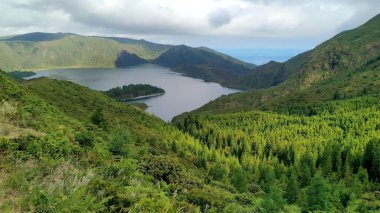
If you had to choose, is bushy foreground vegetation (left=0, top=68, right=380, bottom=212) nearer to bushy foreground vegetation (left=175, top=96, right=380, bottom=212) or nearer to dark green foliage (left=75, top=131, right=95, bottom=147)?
dark green foliage (left=75, top=131, right=95, bottom=147)

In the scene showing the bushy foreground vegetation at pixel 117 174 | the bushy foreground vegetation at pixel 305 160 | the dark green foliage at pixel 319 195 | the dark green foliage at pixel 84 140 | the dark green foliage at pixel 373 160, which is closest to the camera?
the bushy foreground vegetation at pixel 117 174

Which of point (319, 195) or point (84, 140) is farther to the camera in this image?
point (319, 195)

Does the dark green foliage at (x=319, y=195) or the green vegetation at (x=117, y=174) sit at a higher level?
the green vegetation at (x=117, y=174)

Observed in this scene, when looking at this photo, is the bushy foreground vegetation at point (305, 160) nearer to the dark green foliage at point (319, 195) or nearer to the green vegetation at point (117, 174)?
the dark green foliage at point (319, 195)

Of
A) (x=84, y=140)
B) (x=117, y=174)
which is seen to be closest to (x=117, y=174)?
(x=117, y=174)

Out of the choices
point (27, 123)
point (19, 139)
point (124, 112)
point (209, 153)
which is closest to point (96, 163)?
point (19, 139)

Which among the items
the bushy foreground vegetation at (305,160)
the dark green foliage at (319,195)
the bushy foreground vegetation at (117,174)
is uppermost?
the bushy foreground vegetation at (117,174)

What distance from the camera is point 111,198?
52.9 ft

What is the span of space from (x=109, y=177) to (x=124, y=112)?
169m

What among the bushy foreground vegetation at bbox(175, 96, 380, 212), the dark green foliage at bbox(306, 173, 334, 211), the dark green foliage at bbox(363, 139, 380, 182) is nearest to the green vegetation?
the dark green foliage at bbox(363, 139, 380, 182)

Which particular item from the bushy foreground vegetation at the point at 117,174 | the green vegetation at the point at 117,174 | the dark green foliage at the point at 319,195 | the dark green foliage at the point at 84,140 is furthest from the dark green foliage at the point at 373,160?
the dark green foliage at the point at 84,140

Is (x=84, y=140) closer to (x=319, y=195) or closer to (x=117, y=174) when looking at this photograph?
(x=117, y=174)

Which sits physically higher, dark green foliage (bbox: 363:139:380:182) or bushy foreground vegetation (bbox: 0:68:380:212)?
bushy foreground vegetation (bbox: 0:68:380:212)

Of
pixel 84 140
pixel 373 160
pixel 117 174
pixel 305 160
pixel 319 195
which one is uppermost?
pixel 117 174
